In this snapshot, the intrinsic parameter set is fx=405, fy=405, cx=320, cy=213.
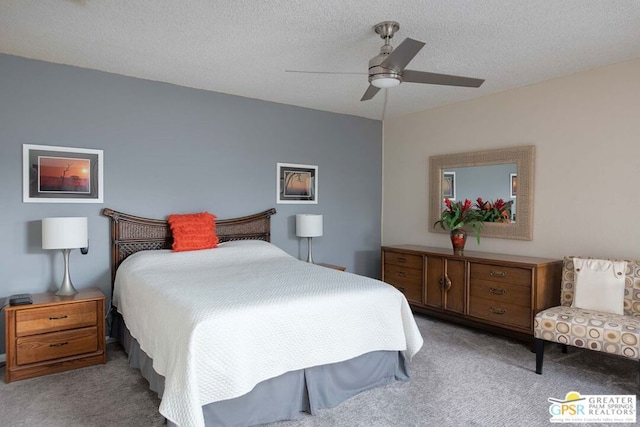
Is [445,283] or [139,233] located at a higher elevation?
[139,233]

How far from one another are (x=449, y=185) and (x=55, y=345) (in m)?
4.15

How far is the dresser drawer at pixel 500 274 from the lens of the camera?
3584 millimetres

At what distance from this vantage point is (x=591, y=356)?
3.40 m

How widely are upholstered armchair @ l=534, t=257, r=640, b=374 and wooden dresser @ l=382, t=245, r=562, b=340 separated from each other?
0.87 feet

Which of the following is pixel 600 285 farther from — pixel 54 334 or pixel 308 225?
pixel 54 334

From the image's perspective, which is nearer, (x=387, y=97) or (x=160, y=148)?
(x=160, y=148)

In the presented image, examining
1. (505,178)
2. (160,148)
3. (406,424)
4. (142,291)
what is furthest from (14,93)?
(505,178)

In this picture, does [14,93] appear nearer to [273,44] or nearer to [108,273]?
[108,273]

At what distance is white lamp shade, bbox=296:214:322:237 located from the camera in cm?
460

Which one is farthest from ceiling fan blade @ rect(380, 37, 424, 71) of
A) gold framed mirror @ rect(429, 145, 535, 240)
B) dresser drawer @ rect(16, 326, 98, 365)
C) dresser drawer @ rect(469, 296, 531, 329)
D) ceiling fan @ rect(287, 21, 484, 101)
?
dresser drawer @ rect(16, 326, 98, 365)

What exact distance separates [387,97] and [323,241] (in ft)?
6.24

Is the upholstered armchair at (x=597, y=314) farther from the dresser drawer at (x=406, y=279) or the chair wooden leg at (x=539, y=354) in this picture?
the dresser drawer at (x=406, y=279)

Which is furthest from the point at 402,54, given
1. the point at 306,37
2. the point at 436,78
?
the point at 306,37

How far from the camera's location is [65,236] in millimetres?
3141
